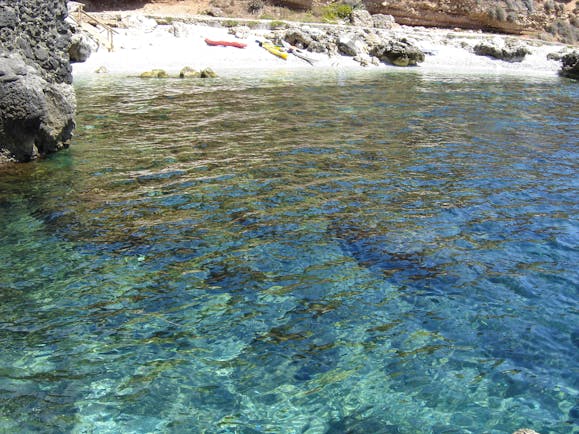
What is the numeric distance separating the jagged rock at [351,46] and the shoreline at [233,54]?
690 mm

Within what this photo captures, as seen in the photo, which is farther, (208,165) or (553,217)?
(208,165)

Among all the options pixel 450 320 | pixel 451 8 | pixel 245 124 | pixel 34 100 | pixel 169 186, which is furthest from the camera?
pixel 451 8

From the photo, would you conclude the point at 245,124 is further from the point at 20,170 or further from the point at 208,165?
the point at 20,170

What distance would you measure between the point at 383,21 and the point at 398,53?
11273 mm

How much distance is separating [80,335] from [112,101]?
1508 centimetres

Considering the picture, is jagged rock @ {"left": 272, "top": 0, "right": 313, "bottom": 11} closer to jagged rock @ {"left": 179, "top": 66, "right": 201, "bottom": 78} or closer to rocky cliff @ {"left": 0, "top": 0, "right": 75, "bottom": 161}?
jagged rock @ {"left": 179, "top": 66, "right": 201, "bottom": 78}

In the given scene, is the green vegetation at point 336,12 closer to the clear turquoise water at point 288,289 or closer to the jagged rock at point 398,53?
the jagged rock at point 398,53

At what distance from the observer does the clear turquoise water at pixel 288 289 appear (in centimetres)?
435

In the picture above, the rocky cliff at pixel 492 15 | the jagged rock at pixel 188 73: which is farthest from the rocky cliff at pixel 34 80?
the rocky cliff at pixel 492 15

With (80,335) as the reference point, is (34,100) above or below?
above

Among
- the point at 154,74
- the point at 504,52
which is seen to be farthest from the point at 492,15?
the point at 154,74

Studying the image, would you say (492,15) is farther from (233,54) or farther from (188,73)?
(188,73)

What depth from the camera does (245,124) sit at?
15570mm

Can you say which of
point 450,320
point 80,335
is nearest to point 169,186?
point 80,335
